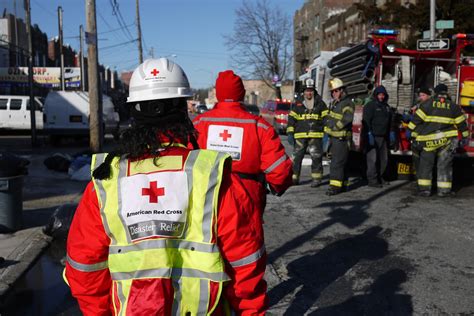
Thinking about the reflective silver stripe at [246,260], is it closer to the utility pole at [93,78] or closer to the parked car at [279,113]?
the utility pole at [93,78]

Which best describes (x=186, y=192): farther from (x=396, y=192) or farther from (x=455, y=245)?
(x=396, y=192)

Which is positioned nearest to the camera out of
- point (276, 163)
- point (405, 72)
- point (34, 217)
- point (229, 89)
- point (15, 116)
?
point (276, 163)

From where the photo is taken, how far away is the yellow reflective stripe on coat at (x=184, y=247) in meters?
1.92

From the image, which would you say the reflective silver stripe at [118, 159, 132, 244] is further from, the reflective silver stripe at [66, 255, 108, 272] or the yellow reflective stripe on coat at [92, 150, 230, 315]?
the reflective silver stripe at [66, 255, 108, 272]

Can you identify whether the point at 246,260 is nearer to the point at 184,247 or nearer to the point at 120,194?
the point at 184,247

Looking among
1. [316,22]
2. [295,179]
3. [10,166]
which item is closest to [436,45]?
[295,179]

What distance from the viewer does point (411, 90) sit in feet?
36.6

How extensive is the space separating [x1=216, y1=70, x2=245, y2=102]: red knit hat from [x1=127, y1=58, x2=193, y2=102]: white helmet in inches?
81.2

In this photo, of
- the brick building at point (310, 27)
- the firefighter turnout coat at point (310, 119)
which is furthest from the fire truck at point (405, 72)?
the brick building at point (310, 27)

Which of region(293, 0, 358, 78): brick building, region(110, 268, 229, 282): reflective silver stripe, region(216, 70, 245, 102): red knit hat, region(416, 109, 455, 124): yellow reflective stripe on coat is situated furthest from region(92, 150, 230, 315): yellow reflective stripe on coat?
region(293, 0, 358, 78): brick building

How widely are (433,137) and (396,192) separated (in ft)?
3.93

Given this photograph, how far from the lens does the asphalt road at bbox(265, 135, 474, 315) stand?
452cm

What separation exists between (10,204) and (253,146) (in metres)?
4.06

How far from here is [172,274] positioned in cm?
195
